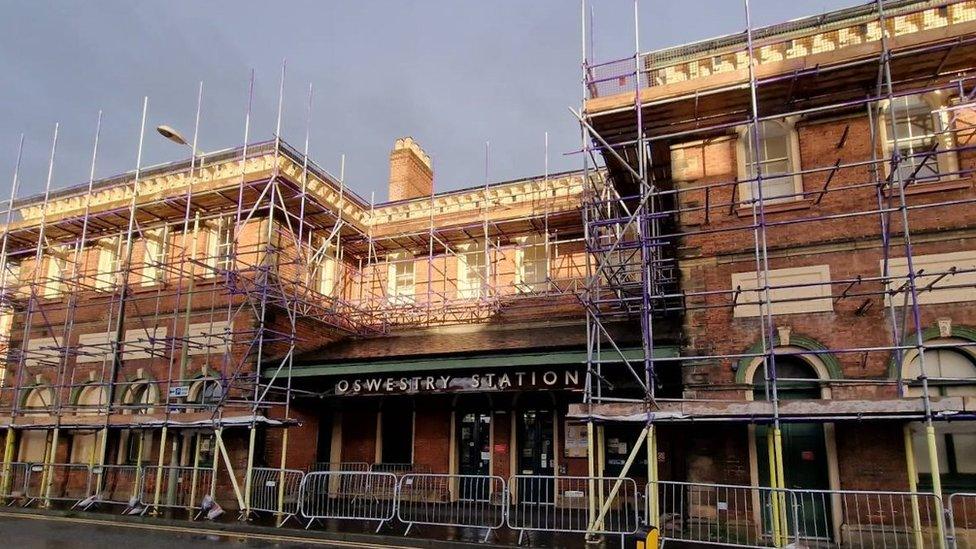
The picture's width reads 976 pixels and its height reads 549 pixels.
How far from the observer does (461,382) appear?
14.7 meters

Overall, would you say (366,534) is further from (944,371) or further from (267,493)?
(944,371)

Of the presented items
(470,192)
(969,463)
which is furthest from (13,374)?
(969,463)

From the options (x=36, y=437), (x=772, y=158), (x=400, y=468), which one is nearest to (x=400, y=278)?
(x=400, y=468)

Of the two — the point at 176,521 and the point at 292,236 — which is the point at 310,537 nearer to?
the point at 176,521

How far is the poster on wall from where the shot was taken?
52.7 ft

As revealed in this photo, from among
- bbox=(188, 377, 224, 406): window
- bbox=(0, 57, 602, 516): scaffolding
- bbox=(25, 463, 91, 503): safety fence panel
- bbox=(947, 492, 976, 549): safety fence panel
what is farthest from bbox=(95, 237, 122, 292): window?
bbox=(947, 492, 976, 549): safety fence panel

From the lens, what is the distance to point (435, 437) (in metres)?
17.6

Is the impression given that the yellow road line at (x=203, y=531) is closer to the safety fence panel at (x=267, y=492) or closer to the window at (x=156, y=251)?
the safety fence panel at (x=267, y=492)

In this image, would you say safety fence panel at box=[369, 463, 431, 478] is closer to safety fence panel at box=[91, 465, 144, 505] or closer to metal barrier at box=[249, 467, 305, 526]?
metal barrier at box=[249, 467, 305, 526]

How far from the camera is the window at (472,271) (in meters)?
19.6

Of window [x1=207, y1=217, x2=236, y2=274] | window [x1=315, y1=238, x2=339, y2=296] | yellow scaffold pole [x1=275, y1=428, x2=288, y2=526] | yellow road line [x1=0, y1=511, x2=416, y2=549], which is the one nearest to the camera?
yellow road line [x1=0, y1=511, x2=416, y2=549]

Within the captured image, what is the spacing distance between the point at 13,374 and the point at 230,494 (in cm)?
973

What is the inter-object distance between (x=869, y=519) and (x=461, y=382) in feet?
25.6

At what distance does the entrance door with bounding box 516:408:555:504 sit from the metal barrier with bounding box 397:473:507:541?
2.50 ft
